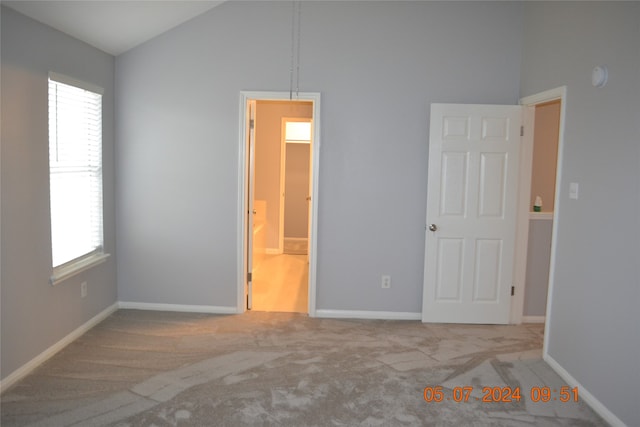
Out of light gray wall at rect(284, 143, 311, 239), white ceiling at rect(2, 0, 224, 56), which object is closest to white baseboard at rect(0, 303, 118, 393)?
white ceiling at rect(2, 0, 224, 56)

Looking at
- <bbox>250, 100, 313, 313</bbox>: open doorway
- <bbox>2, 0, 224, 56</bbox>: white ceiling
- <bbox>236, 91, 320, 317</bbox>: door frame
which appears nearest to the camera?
<bbox>2, 0, 224, 56</bbox>: white ceiling

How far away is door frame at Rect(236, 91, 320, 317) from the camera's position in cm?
434

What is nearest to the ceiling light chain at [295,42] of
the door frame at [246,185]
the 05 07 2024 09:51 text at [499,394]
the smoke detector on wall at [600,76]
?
the door frame at [246,185]

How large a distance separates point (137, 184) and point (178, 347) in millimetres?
1583

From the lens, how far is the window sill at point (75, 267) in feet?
11.4

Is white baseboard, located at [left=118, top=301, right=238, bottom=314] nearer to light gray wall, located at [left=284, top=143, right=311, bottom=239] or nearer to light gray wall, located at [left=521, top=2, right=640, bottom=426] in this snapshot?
light gray wall, located at [left=521, top=2, right=640, bottom=426]

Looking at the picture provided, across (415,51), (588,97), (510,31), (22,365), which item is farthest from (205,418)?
(510,31)

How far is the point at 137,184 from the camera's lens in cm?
444

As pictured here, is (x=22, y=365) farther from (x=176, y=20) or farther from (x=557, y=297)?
(x=557, y=297)

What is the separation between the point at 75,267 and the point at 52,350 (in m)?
0.62

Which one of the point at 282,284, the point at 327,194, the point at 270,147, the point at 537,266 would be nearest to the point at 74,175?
the point at 327,194

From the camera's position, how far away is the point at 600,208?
9.69 feet

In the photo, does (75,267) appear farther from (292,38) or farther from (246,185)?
(292,38)

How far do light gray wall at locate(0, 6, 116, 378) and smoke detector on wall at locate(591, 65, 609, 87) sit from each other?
11.5ft
